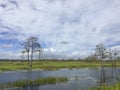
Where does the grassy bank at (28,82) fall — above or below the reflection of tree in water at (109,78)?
above

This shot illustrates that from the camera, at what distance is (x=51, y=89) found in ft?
97.1

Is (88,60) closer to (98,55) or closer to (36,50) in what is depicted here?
(98,55)

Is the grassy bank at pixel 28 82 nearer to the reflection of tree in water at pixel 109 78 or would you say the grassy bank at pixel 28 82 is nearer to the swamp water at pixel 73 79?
the swamp water at pixel 73 79

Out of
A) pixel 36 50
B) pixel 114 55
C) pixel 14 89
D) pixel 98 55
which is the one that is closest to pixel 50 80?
pixel 14 89

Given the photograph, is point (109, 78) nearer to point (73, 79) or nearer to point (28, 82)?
point (73, 79)

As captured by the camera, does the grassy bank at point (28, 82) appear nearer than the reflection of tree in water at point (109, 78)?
Yes

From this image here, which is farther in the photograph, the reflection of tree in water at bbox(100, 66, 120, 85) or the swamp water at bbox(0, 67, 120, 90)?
the reflection of tree in water at bbox(100, 66, 120, 85)

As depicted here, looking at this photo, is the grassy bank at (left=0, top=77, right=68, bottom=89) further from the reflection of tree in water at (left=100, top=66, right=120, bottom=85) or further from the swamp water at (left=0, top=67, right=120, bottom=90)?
the reflection of tree in water at (left=100, top=66, right=120, bottom=85)

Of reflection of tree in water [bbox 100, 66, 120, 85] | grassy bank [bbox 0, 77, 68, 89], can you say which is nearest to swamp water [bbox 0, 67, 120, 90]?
reflection of tree in water [bbox 100, 66, 120, 85]

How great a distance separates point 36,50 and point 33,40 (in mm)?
4238

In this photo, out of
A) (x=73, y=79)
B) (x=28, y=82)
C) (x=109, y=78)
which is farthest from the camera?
(x=109, y=78)

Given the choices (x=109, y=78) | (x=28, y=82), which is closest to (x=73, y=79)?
(x=109, y=78)

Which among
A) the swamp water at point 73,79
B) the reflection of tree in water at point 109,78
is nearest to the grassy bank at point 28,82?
the swamp water at point 73,79

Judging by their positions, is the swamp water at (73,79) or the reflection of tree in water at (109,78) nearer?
the swamp water at (73,79)
